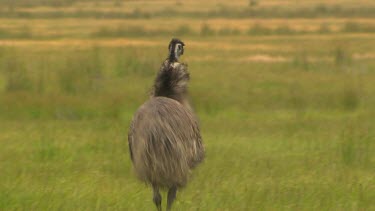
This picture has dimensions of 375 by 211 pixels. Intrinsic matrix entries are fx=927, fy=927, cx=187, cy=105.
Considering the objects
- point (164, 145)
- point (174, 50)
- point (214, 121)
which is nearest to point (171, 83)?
point (174, 50)

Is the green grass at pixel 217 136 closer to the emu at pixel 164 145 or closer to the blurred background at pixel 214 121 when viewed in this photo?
the blurred background at pixel 214 121

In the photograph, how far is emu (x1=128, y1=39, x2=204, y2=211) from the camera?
7.40m

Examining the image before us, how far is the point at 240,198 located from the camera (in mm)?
8953

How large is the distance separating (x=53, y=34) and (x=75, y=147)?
82.9 feet


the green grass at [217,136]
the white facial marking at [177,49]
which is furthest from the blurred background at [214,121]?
the white facial marking at [177,49]

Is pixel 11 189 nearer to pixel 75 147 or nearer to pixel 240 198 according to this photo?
pixel 240 198

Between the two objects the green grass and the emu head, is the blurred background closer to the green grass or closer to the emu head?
the green grass

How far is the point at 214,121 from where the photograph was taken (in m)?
15.6

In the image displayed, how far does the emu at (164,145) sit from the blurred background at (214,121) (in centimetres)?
88

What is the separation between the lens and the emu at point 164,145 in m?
7.40

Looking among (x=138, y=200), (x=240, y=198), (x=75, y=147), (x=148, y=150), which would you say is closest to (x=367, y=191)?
(x=240, y=198)

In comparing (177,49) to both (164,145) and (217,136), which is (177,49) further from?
(217,136)

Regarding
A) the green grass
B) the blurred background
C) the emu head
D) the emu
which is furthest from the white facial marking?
the green grass

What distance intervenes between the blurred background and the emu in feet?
2.89
